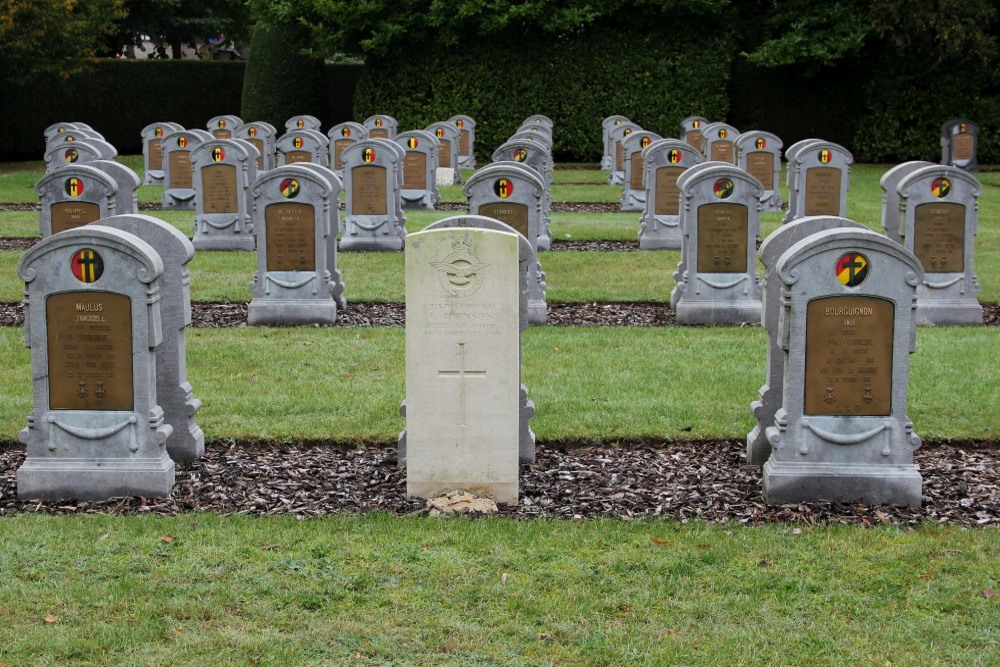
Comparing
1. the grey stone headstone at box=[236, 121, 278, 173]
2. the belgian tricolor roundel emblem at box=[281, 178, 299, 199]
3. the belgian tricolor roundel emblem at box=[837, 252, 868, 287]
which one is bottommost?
the belgian tricolor roundel emblem at box=[837, 252, 868, 287]

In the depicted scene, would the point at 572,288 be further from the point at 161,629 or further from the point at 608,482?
the point at 161,629

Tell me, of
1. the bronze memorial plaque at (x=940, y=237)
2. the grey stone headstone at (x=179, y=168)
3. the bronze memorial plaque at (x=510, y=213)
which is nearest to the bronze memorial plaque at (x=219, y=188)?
the grey stone headstone at (x=179, y=168)

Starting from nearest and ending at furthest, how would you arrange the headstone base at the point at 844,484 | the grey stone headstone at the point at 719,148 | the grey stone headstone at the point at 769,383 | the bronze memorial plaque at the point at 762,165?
the headstone base at the point at 844,484, the grey stone headstone at the point at 769,383, the bronze memorial plaque at the point at 762,165, the grey stone headstone at the point at 719,148

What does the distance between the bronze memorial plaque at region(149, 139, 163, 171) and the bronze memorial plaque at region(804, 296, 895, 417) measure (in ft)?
76.2

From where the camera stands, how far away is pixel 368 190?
1817cm

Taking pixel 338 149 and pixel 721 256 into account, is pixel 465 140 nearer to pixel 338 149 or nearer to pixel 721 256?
pixel 338 149

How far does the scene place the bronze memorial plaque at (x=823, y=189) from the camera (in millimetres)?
19156

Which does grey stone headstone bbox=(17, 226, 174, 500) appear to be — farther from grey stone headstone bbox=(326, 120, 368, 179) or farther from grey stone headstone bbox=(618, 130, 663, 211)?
grey stone headstone bbox=(326, 120, 368, 179)

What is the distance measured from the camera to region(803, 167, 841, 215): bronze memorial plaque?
1916 cm

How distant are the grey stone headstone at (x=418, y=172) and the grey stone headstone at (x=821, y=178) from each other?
6.89 m

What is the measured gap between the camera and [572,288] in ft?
49.4

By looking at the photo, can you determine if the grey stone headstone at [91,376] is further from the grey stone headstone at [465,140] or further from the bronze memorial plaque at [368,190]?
the grey stone headstone at [465,140]

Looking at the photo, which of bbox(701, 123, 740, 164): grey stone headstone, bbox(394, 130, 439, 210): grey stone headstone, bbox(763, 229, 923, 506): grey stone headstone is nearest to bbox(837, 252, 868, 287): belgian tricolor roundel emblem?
bbox(763, 229, 923, 506): grey stone headstone

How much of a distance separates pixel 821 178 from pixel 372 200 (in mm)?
6812
